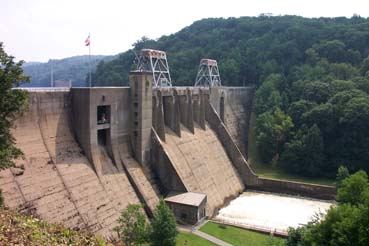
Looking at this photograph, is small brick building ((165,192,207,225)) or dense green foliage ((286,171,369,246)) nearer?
dense green foliage ((286,171,369,246))

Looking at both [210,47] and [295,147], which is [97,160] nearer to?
[295,147]

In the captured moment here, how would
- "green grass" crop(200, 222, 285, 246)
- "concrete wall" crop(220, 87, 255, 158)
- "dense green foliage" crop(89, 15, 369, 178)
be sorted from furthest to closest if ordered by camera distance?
"concrete wall" crop(220, 87, 255, 158), "dense green foliage" crop(89, 15, 369, 178), "green grass" crop(200, 222, 285, 246)


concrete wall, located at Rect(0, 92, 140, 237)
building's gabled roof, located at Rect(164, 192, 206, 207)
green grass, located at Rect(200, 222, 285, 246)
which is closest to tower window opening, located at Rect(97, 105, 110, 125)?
concrete wall, located at Rect(0, 92, 140, 237)

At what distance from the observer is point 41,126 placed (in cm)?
3059

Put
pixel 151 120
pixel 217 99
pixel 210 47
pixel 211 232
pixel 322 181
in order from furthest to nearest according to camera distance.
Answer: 1. pixel 210 47
2. pixel 217 99
3. pixel 322 181
4. pixel 151 120
5. pixel 211 232

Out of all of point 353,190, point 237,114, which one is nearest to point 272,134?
point 237,114

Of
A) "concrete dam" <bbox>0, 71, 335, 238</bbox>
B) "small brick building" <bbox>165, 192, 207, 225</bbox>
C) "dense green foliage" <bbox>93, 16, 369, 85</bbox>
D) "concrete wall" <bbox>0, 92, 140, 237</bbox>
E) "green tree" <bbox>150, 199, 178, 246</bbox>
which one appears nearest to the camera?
"concrete wall" <bbox>0, 92, 140, 237</bbox>

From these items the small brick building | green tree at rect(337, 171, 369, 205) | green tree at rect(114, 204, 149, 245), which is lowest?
the small brick building

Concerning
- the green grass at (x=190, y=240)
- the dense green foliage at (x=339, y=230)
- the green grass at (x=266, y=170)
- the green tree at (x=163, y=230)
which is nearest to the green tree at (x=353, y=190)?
the dense green foliage at (x=339, y=230)

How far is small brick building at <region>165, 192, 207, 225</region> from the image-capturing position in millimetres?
37281

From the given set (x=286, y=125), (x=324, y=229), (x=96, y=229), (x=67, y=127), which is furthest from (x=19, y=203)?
(x=286, y=125)

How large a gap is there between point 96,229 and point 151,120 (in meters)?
14.3

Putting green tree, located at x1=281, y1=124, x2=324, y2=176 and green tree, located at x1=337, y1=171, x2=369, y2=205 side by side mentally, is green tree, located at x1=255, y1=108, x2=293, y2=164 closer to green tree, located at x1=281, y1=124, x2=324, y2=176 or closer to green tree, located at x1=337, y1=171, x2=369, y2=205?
green tree, located at x1=281, y1=124, x2=324, y2=176

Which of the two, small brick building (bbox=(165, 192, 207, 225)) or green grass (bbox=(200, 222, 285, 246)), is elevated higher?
small brick building (bbox=(165, 192, 207, 225))
